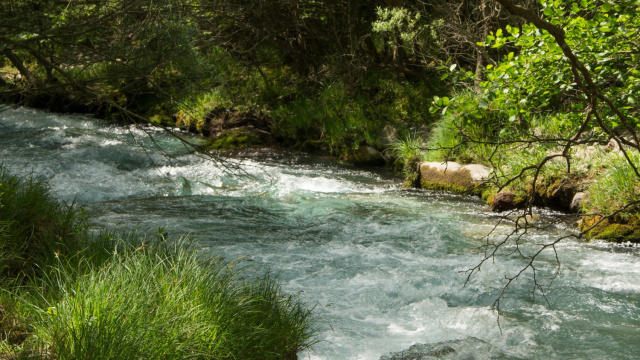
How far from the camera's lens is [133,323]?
9.72 ft

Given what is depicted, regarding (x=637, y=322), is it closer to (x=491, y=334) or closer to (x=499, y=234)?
(x=491, y=334)

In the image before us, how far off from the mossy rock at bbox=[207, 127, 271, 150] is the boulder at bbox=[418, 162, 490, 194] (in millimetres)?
5026

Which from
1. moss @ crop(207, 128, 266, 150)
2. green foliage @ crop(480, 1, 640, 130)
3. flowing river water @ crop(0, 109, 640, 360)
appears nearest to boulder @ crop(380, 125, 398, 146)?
flowing river water @ crop(0, 109, 640, 360)

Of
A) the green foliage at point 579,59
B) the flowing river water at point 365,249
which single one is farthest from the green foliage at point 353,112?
the green foliage at point 579,59

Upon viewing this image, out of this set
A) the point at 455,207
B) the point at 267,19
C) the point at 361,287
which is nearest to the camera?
the point at 361,287

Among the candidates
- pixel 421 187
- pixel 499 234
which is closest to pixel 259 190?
pixel 421 187

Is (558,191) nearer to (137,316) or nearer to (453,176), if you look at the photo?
(453,176)

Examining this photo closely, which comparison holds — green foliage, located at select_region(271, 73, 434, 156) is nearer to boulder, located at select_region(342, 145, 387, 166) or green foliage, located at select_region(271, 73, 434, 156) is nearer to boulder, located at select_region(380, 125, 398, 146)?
boulder, located at select_region(380, 125, 398, 146)

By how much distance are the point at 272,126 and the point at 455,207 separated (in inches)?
277

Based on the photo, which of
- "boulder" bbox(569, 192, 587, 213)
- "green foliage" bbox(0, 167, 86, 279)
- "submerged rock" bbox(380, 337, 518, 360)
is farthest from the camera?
"boulder" bbox(569, 192, 587, 213)

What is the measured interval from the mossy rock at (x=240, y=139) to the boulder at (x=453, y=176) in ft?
16.5

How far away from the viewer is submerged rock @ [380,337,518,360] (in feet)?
13.4

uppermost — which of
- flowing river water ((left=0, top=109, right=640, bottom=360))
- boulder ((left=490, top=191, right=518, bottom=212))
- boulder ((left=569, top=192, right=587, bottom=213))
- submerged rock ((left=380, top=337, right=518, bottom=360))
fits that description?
boulder ((left=569, top=192, right=587, bottom=213))

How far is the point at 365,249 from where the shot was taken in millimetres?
7156
